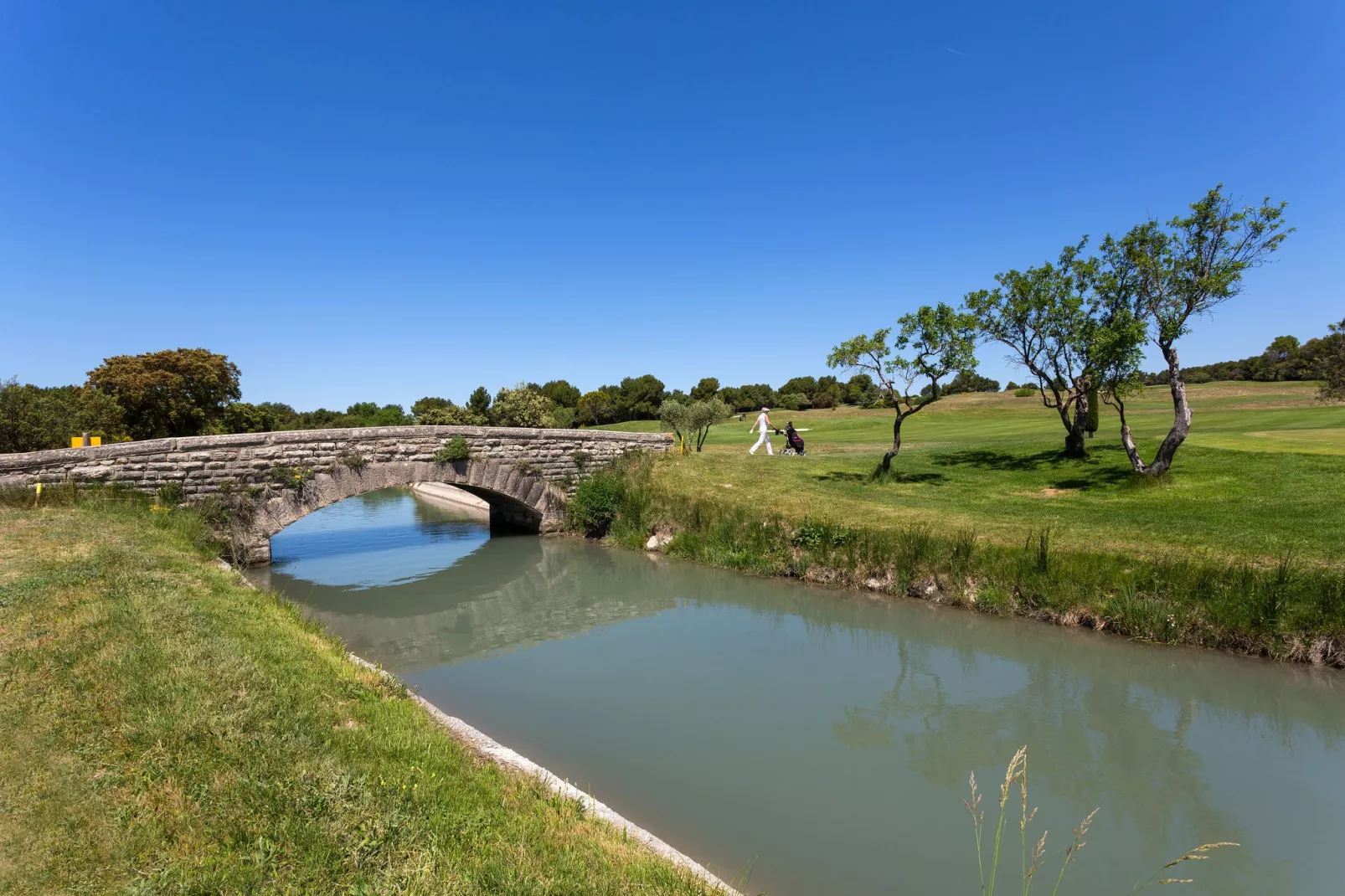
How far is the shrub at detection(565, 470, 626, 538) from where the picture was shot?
16.8 m

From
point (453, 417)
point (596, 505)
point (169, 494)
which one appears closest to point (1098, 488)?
point (596, 505)

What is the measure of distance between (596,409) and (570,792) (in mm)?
62993

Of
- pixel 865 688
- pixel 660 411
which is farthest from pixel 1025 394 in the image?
pixel 865 688

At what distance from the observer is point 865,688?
289 inches

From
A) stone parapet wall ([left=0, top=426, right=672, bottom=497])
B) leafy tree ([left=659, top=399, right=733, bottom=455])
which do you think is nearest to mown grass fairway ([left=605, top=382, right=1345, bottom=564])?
stone parapet wall ([left=0, top=426, right=672, bottom=497])

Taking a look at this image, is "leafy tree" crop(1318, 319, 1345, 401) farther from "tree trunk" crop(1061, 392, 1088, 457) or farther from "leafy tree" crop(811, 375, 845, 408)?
"leafy tree" crop(811, 375, 845, 408)

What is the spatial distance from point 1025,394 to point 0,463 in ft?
171

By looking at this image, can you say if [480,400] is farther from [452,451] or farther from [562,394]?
[452,451]

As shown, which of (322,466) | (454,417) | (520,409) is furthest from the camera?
(454,417)

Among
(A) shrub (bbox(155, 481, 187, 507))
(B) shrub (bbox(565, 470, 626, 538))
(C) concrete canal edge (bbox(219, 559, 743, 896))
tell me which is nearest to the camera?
(C) concrete canal edge (bbox(219, 559, 743, 896))

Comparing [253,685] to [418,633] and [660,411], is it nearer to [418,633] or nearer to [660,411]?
[418,633]

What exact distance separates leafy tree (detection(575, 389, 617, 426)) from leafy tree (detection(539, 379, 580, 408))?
1262mm

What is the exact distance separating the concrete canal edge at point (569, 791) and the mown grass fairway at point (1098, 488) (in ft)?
27.7

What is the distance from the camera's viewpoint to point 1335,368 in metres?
27.6
